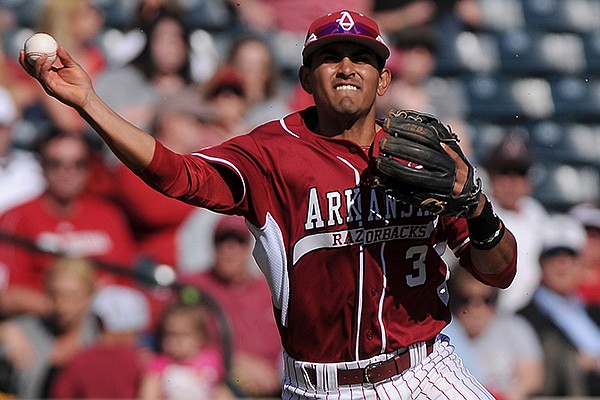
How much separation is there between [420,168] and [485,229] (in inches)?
14.6

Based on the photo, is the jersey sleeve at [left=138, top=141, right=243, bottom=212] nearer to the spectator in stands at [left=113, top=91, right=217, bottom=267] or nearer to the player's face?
the player's face

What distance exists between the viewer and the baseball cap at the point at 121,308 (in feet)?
23.8

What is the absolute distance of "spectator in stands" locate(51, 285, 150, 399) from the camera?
710cm

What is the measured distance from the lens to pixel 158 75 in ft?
25.1

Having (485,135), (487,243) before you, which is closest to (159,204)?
(485,135)

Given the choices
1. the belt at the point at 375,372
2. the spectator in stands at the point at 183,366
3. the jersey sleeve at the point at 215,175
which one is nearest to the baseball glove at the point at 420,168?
the jersey sleeve at the point at 215,175

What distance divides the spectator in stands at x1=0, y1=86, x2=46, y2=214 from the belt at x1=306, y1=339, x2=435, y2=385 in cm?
414

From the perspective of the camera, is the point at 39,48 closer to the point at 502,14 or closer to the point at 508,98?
the point at 508,98

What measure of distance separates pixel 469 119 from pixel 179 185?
4.98 meters

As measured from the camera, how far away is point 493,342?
749 cm

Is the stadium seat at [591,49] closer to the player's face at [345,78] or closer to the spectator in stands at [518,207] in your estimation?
the spectator in stands at [518,207]

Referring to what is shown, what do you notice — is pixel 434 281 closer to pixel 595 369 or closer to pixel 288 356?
pixel 288 356

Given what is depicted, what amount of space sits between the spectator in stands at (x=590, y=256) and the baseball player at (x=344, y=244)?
419cm

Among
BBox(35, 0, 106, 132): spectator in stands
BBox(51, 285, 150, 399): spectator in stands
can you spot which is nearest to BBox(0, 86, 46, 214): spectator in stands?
BBox(35, 0, 106, 132): spectator in stands
